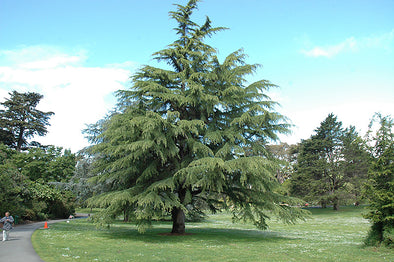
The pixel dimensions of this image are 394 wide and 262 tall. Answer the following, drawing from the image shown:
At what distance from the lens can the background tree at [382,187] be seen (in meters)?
11.7

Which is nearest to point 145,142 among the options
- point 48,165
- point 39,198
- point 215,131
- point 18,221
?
point 215,131

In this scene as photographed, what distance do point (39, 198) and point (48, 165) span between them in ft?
26.3

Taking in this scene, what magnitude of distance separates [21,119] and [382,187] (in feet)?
183

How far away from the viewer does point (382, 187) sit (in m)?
12.4

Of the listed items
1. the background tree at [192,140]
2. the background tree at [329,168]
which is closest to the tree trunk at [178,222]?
the background tree at [192,140]

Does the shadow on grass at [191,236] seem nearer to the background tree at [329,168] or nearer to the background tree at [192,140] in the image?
the background tree at [192,140]

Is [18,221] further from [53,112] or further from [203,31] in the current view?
[53,112]

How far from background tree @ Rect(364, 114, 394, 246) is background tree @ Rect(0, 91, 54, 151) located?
174 ft

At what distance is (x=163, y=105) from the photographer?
18.2m

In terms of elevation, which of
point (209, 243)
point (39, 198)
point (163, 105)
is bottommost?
point (209, 243)

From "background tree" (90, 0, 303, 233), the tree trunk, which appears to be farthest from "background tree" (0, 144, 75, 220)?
the tree trunk

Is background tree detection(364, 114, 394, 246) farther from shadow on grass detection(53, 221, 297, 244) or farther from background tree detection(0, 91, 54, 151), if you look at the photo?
background tree detection(0, 91, 54, 151)

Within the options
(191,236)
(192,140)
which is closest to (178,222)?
(191,236)

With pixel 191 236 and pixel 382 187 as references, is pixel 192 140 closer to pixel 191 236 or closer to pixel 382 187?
pixel 191 236
